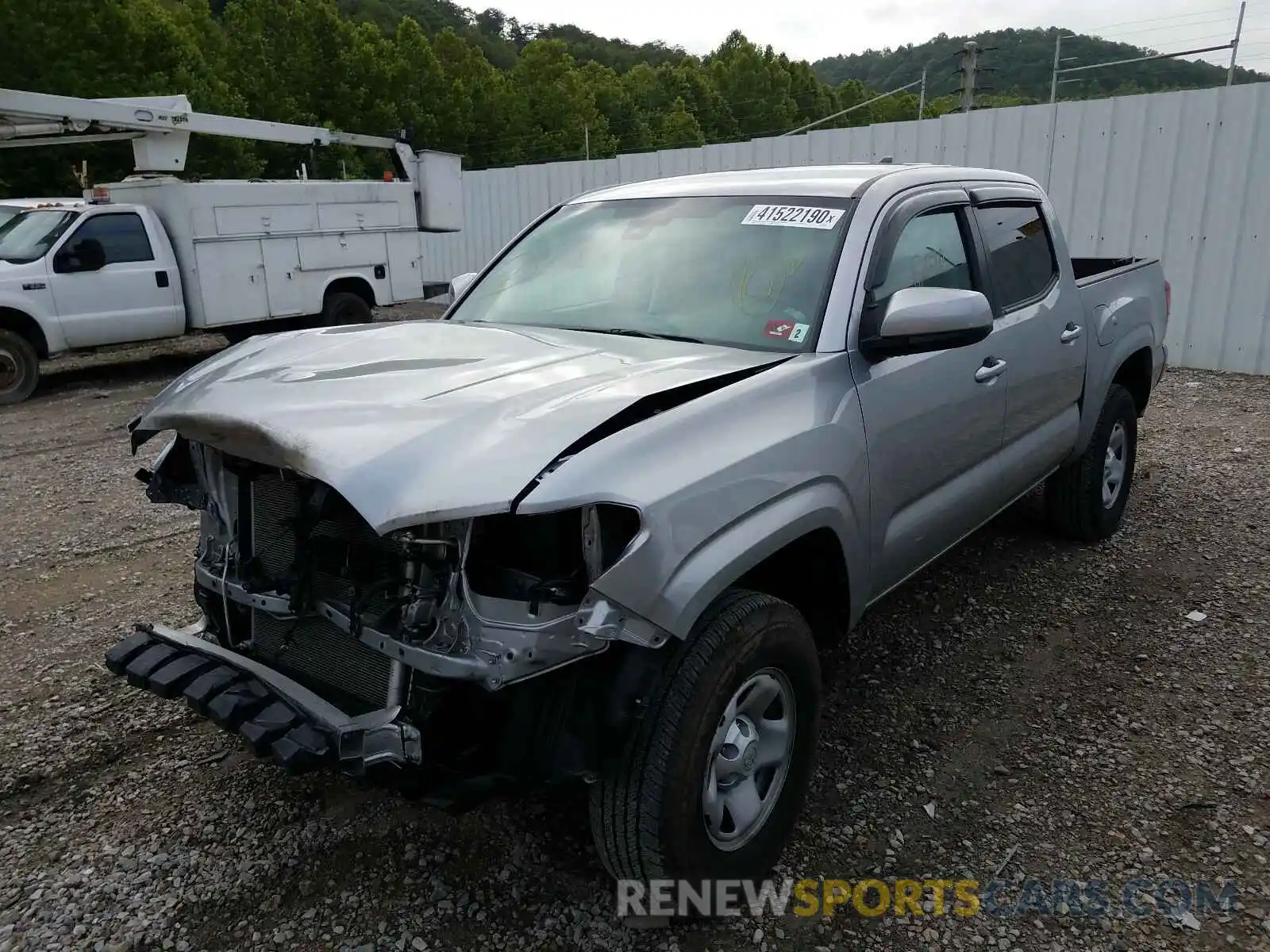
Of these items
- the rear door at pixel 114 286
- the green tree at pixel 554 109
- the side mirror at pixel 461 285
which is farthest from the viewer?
the green tree at pixel 554 109

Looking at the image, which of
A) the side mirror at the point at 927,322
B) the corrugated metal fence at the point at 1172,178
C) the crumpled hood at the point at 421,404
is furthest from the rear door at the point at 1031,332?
the corrugated metal fence at the point at 1172,178

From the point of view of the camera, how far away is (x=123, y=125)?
10.3 m

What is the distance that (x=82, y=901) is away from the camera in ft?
8.30

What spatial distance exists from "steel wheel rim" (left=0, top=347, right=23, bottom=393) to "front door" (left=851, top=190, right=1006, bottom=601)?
925 centimetres

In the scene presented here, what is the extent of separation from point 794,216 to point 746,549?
143 cm

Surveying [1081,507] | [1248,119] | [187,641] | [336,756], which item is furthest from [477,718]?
[1248,119]

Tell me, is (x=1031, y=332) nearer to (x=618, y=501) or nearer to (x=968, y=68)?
(x=618, y=501)

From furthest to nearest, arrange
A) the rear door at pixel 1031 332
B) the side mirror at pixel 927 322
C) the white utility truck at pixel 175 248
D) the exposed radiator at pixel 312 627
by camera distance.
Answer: the white utility truck at pixel 175 248 → the rear door at pixel 1031 332 → the side mirror at pixel 927 322 → the exposed radiator at pixel 312 627

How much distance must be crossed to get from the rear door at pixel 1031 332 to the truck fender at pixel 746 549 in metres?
1.30

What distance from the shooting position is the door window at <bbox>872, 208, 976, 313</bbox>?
3143 mm

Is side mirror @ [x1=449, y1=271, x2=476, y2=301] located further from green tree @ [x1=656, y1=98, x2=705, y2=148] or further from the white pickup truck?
green tree @ [x1=656, y1=98, x2=705, y2=148]

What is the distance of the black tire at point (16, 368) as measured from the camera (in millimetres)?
9102

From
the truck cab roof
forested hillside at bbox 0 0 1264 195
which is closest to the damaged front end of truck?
the truck cab roof

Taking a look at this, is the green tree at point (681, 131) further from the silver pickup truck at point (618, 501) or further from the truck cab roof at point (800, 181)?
the silver pickup truck at point (618, 501)
